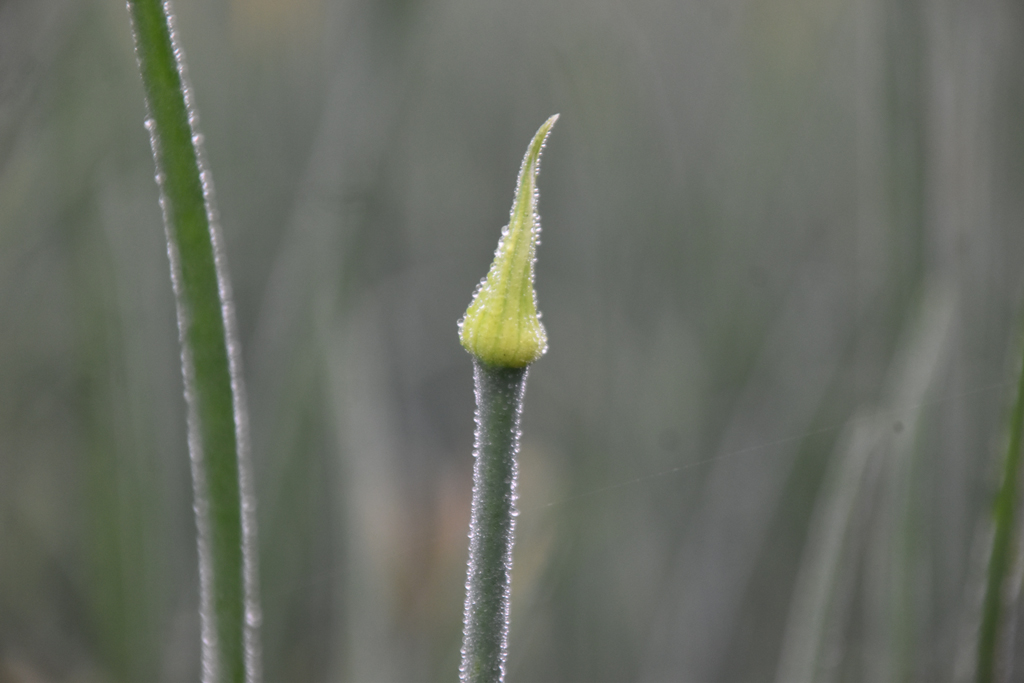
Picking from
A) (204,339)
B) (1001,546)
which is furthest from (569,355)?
(204,339)

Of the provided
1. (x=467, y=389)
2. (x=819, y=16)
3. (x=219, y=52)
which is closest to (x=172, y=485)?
(x=467, y=389)

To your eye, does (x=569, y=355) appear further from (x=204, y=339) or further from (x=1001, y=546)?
(x=204, y=339)

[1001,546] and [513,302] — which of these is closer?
[513,302]

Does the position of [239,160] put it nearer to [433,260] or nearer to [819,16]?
[433,260]

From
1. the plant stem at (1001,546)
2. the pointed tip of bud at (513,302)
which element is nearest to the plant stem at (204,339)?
the pointed tip of bud at (513,302)

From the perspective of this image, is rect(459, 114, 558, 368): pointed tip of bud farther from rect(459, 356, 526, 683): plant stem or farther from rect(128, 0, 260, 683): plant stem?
rect(128, 0, 260, 683): plant stem

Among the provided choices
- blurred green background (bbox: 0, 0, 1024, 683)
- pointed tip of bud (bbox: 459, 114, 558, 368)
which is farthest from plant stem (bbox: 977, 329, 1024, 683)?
pointed tip of bud (bbox: 459, 114, 558, 368)
